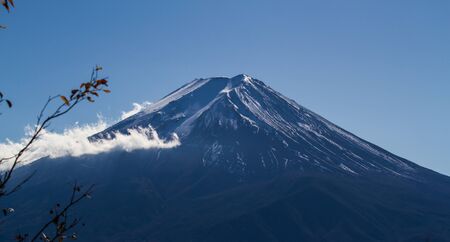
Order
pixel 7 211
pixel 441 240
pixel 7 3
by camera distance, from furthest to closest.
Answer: pixel 441 240
pixel 7 211
pixel 7 3

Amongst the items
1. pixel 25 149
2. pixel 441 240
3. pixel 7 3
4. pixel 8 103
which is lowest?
pixel 441 240

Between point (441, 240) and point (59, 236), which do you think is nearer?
point (59, 236)

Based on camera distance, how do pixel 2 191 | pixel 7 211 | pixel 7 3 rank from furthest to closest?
pixel 7 211
pixel 2 191
pixel 7 3

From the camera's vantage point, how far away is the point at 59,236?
5855 mm

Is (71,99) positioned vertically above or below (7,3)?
below

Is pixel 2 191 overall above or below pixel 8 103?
below

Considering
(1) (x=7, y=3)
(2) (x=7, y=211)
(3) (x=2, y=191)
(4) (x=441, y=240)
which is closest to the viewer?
(1) (x=7, y=3)

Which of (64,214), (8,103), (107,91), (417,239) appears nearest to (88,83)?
(107,91)

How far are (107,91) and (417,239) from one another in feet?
674

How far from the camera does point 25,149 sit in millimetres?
5949

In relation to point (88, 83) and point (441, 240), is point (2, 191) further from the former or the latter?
point (441, 240)

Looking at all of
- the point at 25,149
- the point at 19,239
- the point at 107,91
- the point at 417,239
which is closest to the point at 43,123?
the point at 25,149

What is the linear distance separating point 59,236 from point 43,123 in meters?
1.01

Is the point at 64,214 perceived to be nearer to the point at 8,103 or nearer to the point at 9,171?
the point at 9,171
